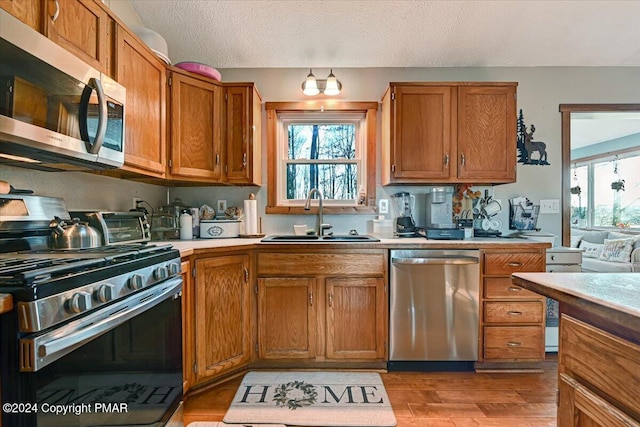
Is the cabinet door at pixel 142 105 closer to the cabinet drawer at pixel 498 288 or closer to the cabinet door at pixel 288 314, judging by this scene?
the cabinet door at pixel 288 314

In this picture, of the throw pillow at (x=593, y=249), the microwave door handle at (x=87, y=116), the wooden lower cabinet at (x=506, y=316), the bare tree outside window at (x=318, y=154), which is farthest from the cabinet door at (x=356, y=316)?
the throw pillow at (x=593, y=249)

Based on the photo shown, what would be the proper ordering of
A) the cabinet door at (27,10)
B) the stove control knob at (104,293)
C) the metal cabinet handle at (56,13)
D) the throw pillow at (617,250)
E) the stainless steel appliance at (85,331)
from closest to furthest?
the stainless steel appliance at (85,331) < the stove control knob at (104,293) < the cabinet door at (27,10) < the metal cabinet handle at (56,13) < the throw pillow at (617,250)

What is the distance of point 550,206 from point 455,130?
1.22 m

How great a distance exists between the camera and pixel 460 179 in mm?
2521

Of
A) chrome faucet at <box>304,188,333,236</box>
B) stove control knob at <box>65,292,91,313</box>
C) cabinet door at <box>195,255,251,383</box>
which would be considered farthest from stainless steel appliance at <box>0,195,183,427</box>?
chrome faucet at <box>304,188,333,236</box>

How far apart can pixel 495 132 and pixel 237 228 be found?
2.19m

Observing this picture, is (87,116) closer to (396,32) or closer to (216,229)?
(216,229)

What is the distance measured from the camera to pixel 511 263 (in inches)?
88.9

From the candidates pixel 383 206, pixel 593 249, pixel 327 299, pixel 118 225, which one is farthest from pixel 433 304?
pixel 593 249

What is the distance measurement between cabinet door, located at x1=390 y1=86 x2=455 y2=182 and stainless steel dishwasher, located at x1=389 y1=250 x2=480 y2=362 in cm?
67

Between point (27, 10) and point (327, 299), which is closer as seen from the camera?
point (27, 10)

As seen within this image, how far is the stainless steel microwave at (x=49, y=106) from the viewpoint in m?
1.06

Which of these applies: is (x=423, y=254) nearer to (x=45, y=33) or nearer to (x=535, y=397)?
(x=535, y=397)

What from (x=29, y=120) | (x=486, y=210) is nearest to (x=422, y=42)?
(x=486, y=210)
